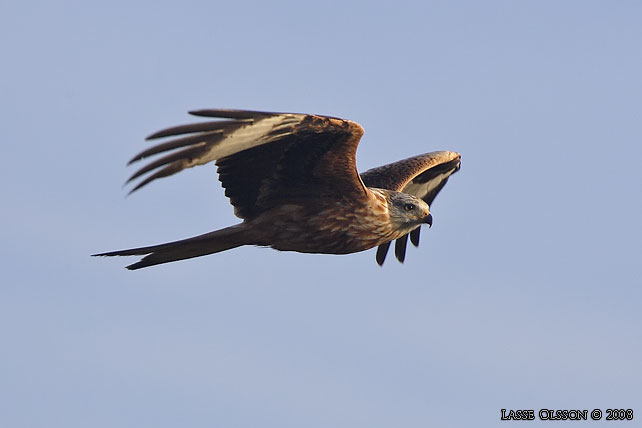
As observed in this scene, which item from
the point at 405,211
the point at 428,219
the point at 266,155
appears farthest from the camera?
the point at 428,219

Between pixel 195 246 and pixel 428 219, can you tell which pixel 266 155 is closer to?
pixel 195 246

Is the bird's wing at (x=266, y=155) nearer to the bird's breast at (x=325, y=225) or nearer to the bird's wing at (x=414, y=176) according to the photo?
the bird's breast at (x=325, y=225)

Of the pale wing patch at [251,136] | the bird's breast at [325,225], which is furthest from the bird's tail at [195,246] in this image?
the pale wing patch at [251,136]

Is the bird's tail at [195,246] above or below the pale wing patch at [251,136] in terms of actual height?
below

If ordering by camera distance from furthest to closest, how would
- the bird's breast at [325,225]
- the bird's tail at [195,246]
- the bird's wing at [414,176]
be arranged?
the bird's wing at [414,176], the bird's breast at [325,225], the bird's tail at [195,246]

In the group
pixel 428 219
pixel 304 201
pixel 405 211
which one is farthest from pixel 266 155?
pixel 428 219

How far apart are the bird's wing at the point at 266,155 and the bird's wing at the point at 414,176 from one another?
270 cm

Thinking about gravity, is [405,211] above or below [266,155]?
below

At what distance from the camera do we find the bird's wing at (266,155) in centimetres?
935

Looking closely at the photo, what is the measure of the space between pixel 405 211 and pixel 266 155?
6.16 feet

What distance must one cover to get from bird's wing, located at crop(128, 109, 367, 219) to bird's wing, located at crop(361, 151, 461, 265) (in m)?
2.70

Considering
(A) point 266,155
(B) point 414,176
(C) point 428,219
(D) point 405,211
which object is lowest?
(C) point 428,219

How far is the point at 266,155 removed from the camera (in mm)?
11148

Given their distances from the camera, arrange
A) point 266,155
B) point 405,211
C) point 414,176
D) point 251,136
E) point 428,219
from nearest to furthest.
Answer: point 251,136
point 266,155
point 405,211
point 428,219
point 414,176
